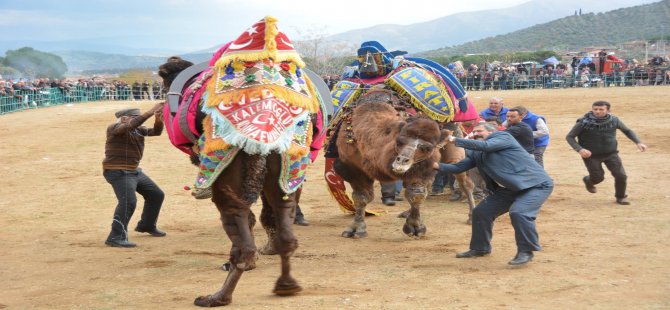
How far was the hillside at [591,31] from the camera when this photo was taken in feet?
310

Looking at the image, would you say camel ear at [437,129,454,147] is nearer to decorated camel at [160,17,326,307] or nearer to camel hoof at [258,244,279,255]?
decorated camel at [160,17,326,307]

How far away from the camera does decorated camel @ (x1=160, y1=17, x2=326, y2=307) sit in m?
6.32

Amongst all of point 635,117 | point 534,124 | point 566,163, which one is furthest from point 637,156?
point 635,117

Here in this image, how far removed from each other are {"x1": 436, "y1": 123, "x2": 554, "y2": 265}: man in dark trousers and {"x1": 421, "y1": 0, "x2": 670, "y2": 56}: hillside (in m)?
86.6

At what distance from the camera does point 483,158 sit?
820 centimetres

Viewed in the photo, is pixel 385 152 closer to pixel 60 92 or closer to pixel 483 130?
pixel 483 130

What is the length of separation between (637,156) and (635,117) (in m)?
8.21

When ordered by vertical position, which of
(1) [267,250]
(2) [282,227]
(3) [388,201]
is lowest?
(3) [388,201]

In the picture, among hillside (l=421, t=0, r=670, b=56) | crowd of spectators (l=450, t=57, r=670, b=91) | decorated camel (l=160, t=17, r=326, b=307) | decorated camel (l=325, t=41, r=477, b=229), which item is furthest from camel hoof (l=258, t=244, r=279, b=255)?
hillside (l=421, t=0, r=670, b=56)

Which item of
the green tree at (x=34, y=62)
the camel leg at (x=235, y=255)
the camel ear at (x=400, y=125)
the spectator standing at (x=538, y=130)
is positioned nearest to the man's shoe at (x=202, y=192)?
the camel leg at (x=235, y=255)

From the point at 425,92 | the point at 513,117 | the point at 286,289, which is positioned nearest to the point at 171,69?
the point at 286,289

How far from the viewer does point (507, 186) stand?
8062mm

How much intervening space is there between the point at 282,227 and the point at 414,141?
74.9 inches

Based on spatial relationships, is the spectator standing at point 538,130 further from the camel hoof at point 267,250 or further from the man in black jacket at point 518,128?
the camel hoof at point 267,250
